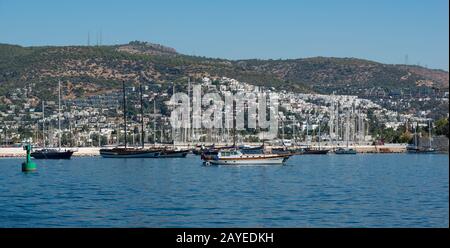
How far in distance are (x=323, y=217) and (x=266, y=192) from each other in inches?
529

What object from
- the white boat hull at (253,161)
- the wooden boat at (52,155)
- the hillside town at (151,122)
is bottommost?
the white boat hull at (253,161)

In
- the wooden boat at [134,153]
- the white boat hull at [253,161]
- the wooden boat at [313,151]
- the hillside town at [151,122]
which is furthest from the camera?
the hillside town at [151,122]

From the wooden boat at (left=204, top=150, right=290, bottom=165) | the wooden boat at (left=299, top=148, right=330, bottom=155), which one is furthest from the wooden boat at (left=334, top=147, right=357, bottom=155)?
the wooden boat at (left=204, top=150, right=290, bottom=165)

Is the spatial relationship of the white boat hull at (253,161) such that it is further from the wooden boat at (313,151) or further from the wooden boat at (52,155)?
the wooden boat at (313,151)

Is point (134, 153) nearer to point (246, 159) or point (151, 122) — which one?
point (246, 159)

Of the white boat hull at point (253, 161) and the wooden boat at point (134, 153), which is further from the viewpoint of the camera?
the wooden boat at point (134, 153)

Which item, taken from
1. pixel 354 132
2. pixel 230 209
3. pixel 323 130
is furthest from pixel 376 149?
pixel 230 209

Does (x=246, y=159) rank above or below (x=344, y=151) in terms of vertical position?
below

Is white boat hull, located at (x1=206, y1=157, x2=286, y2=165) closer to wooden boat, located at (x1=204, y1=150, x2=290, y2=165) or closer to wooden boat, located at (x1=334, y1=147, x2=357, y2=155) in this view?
wooden boat, located at (x1=204, y1=150, x2=290, y2=165)

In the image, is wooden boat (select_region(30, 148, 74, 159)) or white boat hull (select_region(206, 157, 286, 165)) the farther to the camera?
wooden boat (select_region(30, 148, 74, 159))

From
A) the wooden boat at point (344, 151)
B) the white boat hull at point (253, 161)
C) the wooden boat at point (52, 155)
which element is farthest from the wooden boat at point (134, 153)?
the wooden boat at point (344, 151)

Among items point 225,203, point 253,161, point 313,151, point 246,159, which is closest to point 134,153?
point 246,159

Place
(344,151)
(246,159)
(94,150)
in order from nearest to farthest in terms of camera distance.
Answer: (246,159) → (94,150) → (344,151)
